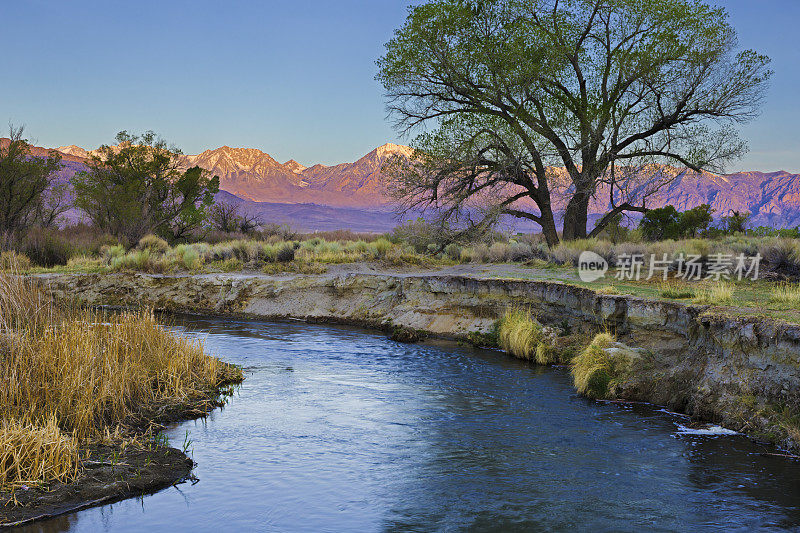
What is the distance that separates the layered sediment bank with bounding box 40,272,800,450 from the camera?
10.7m

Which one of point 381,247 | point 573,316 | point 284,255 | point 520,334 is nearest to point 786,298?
point 573,316

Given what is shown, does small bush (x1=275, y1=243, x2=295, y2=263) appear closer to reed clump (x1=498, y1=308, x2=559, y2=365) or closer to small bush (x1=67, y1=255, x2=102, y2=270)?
small bush (x1=67, y1=255, x2=102, y2=270)

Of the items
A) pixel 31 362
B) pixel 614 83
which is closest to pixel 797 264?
pixel 614 83

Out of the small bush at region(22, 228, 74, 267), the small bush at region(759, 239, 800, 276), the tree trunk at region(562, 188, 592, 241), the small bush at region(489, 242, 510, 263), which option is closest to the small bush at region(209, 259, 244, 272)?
the small bush at region(22, 228, 74, 267)

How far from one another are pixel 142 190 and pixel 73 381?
3588cm

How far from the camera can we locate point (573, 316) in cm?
1741

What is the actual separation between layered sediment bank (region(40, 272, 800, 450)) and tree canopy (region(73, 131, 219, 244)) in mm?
15058

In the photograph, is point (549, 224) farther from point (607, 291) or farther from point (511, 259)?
point (607, 291)

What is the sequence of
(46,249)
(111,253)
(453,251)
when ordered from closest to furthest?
1. (111,253)
2. (46,249)
3. (453,251)

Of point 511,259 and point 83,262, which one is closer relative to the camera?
point 511,259

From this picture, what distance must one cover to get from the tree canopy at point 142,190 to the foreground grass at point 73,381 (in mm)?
28560

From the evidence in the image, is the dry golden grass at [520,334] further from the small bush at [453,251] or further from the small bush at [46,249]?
the small bush at [46,249]

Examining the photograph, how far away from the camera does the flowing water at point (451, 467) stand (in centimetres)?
739

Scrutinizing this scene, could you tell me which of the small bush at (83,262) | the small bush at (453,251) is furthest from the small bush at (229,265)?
the small bush at (453,251)
